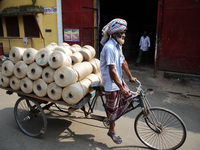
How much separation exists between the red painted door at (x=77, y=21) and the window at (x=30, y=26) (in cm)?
225

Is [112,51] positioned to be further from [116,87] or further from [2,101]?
[2,101]

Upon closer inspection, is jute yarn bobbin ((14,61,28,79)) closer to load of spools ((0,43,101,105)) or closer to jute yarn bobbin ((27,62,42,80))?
load of spools ((0,43,101,105))

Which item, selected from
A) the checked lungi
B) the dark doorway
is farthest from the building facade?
the checked lungi

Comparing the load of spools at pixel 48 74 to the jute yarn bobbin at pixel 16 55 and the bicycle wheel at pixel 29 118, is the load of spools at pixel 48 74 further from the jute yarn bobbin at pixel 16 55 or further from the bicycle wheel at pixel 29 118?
the bicycle wheel at pixel 29 118

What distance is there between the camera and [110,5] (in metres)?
11.8

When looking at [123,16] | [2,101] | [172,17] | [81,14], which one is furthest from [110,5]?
[2,101]

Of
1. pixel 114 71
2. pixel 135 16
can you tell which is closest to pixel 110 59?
pixel 114 71

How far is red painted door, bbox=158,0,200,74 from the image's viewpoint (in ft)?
21.0

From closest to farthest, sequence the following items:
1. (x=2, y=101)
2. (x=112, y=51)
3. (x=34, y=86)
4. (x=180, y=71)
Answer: (x=112, y=51) < (x=34, y=86) < (x=2, y=101) < (x=180, y=71)

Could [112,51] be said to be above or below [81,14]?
below

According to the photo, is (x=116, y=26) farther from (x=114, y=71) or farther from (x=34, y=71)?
(x=34, y=71)

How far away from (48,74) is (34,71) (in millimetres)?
254

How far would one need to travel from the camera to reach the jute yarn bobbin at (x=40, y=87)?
268cm

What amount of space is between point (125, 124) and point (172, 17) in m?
5.26
